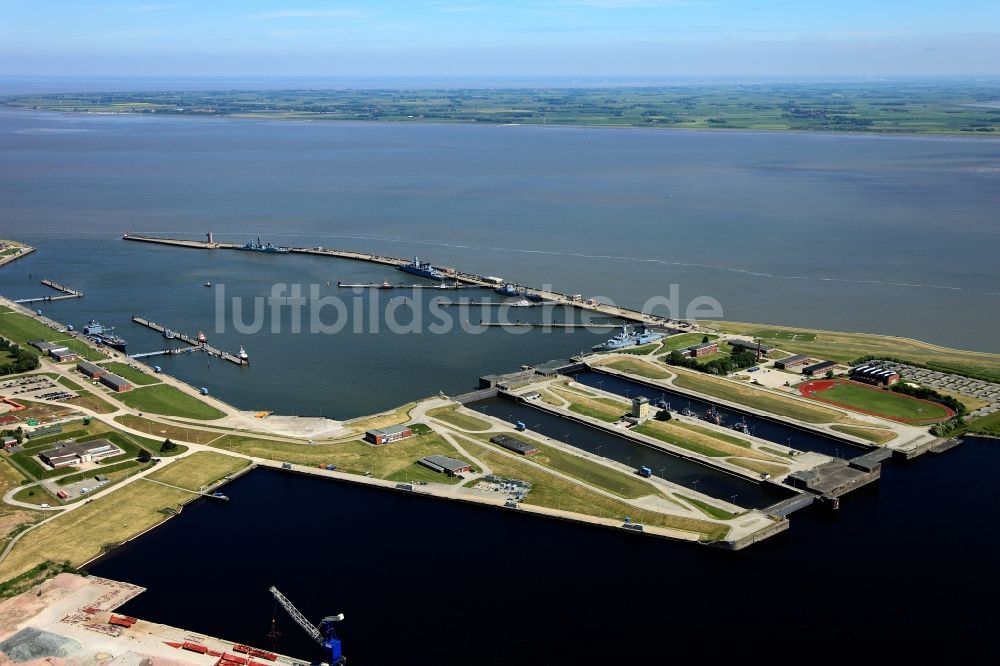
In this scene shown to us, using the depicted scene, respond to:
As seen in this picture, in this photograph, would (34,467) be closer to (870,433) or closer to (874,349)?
(870,433)

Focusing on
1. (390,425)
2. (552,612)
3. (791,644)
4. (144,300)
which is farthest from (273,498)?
(144,300)

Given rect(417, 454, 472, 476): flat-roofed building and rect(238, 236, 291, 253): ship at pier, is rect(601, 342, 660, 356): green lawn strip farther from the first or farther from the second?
rect(238, 236, 291, 253): ship at pier

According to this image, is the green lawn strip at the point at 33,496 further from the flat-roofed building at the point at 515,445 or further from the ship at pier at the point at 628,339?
the ship at pier at the point at 628,339

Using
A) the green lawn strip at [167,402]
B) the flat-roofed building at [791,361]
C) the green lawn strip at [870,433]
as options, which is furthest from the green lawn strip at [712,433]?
the green lawn strip at [167,402]

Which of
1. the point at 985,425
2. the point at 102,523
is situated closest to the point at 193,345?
the point at 102,523

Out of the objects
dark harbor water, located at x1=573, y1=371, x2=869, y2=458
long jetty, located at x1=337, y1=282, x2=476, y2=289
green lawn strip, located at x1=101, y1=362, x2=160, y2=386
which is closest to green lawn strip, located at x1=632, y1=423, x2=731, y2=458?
dark harbor water, located at x1=573, y1=371, x2=869, y2=458

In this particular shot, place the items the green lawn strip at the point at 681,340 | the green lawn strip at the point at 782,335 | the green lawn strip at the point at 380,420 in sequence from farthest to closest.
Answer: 1. the green lawn strip at the point at 782,335
2. the green lawn strip at the point at 681,340
3. the green lawn strip at the point at 380,420
